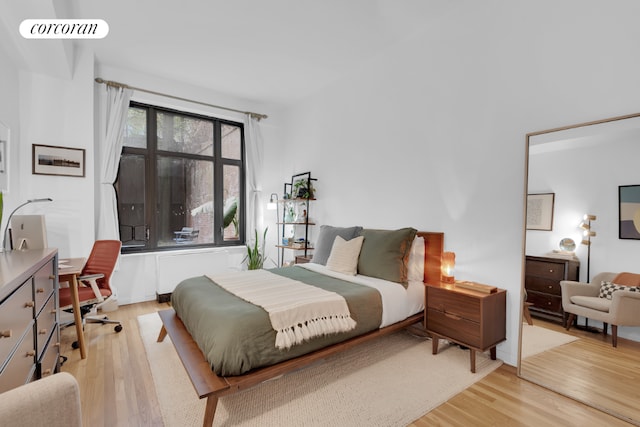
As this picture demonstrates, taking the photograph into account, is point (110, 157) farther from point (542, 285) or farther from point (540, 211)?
point (542, 285)

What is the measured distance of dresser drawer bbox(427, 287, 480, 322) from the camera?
2.38 metres

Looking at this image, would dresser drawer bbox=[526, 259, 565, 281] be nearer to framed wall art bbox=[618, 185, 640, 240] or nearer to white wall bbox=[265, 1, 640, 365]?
white wall bbox=[265, 1, 640, 365]

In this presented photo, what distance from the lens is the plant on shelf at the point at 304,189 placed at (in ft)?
15.2

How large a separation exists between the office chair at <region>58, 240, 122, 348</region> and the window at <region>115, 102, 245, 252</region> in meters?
1.01

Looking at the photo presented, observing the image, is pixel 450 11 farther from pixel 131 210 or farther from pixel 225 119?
pixel 131 210

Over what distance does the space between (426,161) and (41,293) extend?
10.5ft

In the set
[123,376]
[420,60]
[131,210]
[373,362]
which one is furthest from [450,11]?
[131,210]

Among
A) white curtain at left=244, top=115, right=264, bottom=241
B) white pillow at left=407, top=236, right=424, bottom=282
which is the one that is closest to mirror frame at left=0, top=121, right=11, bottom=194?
white curtain at left=244, top=115, right=264, bottom=241

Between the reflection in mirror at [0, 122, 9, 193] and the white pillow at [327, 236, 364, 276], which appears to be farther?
the white pillow at [327, 236, 364, 276]

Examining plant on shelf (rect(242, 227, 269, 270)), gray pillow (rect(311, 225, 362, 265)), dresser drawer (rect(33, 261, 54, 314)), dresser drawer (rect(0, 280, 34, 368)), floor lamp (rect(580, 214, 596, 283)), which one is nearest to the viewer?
dresser drawer (rect(0, 280, 34, 368))

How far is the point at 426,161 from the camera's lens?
125 inches

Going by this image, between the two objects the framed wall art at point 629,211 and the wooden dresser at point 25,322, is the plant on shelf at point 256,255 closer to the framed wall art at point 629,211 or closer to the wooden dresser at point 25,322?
the wooden dresser at point 25,322

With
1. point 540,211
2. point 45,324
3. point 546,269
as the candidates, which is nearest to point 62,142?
point 45,324

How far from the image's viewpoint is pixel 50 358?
190 centimetres
